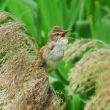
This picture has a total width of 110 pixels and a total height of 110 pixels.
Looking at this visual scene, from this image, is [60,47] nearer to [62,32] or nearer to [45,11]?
[62,32]

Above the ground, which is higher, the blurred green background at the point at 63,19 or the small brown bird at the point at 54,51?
the small brown bird at the point at 54,51

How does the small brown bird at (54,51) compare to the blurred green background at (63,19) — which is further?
the blurred green background at (63,19)

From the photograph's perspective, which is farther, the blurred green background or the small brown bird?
the blurred green background

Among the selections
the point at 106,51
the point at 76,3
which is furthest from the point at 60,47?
the point at 76,3

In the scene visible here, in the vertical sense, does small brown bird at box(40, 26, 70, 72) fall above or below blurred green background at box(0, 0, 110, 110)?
above
